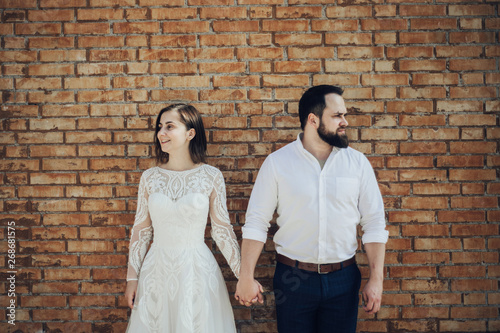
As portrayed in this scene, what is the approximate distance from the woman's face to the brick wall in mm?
323

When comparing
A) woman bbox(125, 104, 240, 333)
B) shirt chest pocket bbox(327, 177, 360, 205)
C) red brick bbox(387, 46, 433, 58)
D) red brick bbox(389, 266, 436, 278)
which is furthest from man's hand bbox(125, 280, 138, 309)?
red brick bbox(387, 46, 433, 58)

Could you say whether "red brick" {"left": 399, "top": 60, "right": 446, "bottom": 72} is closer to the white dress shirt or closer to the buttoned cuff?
the white dress shirt

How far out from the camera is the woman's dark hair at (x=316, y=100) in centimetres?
245

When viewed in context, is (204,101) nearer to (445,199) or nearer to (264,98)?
(264,98)

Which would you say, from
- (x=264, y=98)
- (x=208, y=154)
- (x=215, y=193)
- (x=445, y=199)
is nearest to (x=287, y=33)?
(x=264, y=98)

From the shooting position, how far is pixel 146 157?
2.89 metres

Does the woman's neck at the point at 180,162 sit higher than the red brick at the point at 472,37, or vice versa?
the red brick at the point at 472,37

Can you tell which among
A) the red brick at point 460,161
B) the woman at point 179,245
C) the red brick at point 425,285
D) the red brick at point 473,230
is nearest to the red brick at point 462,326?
the red brick at point 425,285

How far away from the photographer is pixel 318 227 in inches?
92.3

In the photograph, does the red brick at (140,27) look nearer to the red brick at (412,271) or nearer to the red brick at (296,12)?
the red brick at (296,12)

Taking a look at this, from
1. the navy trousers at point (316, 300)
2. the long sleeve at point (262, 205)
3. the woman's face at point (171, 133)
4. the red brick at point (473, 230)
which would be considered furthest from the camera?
the red brick at point (473, 230)

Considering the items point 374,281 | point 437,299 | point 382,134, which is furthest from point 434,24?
point 437,299

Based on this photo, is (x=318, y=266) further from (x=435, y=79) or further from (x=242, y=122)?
(x=435, y=79)

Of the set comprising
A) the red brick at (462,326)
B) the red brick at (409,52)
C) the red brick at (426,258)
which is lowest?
the red brick at (462,326)
